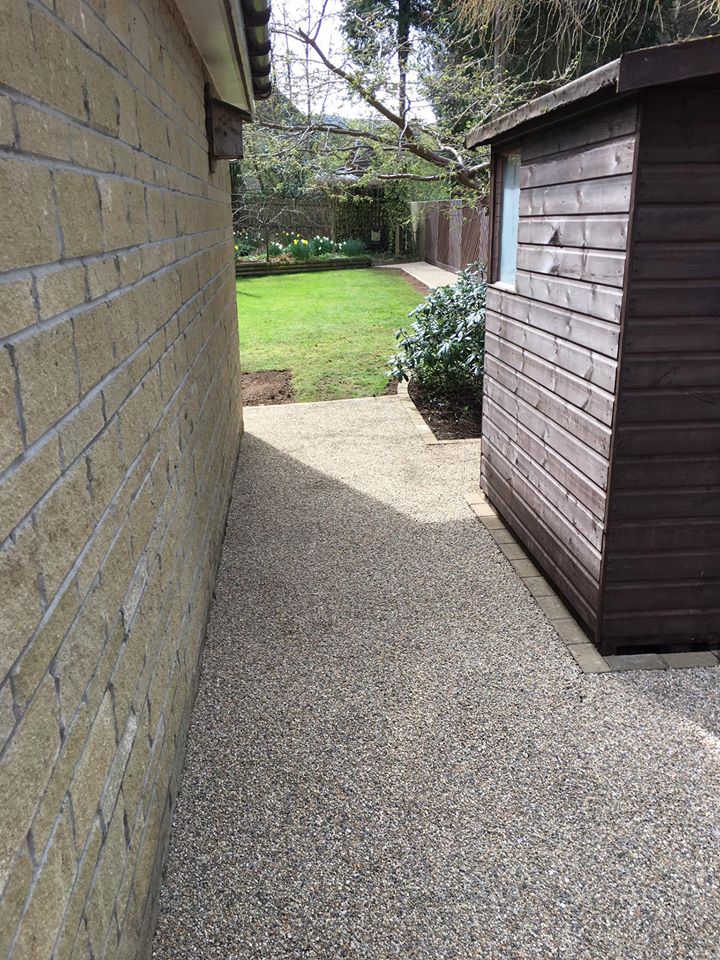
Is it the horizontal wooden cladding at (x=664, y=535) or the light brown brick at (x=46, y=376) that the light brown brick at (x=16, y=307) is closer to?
the light brown brick at (x=46, y=376)

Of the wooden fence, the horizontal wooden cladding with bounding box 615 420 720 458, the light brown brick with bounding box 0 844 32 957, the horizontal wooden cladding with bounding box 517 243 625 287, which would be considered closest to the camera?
the light brown brick with bounding box 0 844 32 957

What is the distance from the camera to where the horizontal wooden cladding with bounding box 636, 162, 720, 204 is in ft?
9.37

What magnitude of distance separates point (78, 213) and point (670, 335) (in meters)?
2.39

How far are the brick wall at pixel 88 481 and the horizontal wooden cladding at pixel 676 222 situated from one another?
185 cm

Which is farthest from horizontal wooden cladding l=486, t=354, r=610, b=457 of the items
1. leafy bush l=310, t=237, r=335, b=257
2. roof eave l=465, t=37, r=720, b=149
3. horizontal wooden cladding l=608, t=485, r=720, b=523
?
leafy bush l=310, t=237, r=335, b=257

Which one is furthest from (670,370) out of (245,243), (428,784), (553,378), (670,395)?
(245,243)

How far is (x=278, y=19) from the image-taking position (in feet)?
30.1

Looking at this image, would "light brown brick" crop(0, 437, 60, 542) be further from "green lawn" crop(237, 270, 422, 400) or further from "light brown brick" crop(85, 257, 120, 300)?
"green lawn" crop(237, 270, 422, 400)

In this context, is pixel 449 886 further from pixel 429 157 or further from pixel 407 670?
pixel 429 157

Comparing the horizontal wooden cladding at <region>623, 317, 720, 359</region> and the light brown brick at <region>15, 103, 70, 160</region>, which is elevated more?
the light brown brick at <region>15, 103, 70, 160</region>

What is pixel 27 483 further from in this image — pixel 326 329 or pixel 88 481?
pixel 326 329

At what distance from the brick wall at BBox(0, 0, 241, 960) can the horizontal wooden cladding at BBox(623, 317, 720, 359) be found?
187cm

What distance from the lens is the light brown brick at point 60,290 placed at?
129cm

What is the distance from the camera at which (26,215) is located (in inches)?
47.3
